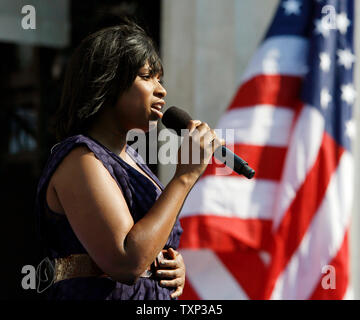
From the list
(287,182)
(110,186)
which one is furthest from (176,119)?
(287,182)

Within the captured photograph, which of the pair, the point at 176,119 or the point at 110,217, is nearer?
the point at 110,217

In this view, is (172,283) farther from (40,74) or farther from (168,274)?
(40,74)

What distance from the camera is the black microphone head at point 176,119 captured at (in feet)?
7.79

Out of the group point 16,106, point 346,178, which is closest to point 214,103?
point 346,178

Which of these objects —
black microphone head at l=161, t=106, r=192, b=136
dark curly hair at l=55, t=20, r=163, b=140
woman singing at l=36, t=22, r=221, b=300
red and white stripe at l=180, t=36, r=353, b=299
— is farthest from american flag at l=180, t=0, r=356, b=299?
dark curly hair at l=55, t=20, r=163, b=140

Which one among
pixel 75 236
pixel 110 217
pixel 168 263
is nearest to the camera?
pixel 110 217

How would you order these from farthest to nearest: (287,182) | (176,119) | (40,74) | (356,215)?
(40,74) → (356,215) → (287,182) → (176,119)

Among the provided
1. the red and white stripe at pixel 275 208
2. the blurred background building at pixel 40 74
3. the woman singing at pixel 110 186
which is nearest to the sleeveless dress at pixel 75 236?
the woman singing at pixel 110 186

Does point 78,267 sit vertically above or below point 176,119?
below

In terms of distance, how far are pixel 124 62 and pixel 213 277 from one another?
2558 millimetres

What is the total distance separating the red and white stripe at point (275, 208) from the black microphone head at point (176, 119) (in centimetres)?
194

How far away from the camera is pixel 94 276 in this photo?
6.91 ft

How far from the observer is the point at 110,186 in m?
2.01

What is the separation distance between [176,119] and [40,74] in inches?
146
